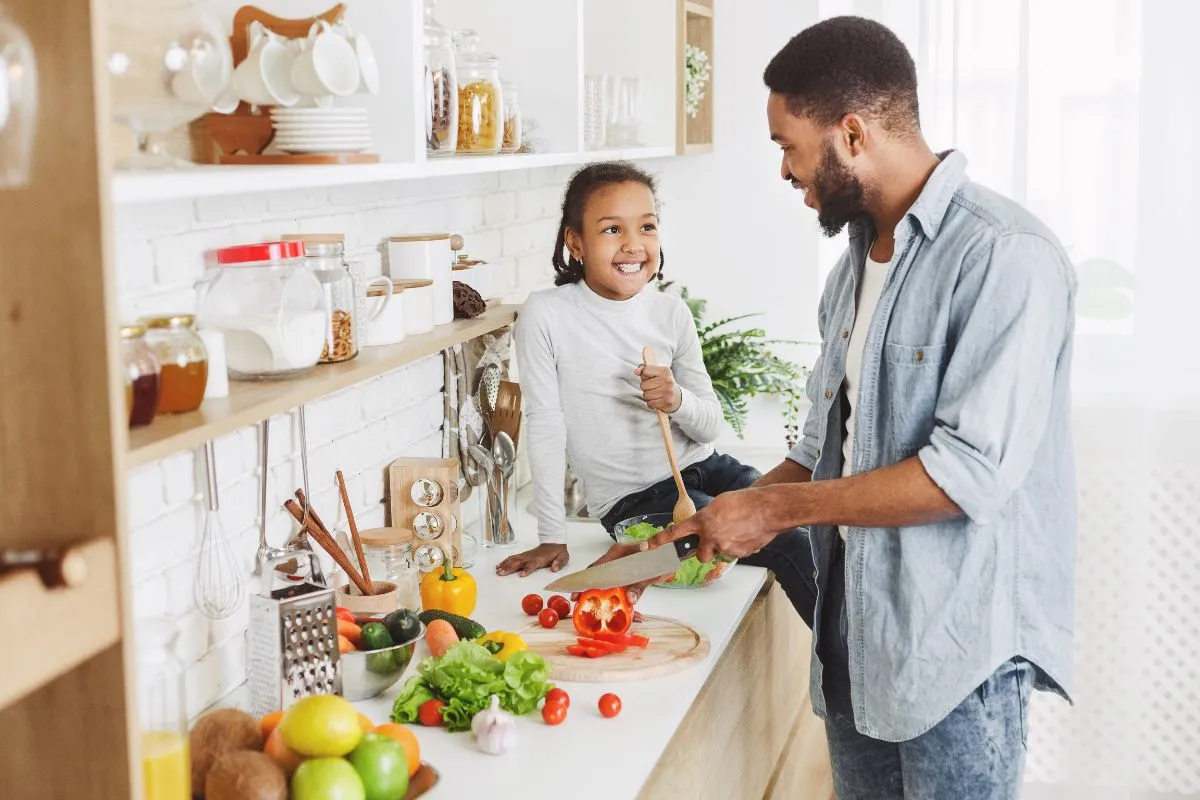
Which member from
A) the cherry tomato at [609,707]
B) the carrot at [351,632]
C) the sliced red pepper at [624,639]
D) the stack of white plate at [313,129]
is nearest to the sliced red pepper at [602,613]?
the sliced red pepper at [624,639]

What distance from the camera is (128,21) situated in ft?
4.00

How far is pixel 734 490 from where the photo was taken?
223cm

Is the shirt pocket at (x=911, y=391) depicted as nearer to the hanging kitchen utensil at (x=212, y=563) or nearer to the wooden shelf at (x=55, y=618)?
the hanging kitchen utensil at (x=212, y=563)

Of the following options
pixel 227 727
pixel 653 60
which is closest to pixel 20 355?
pixel 227 727

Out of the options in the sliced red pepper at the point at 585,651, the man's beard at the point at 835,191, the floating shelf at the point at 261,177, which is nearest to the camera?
the floating shelf at the point at 261,177

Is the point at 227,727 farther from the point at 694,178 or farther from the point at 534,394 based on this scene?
the point at 694,178

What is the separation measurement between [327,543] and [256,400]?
1.64ft

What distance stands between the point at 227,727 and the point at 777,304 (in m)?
2.38

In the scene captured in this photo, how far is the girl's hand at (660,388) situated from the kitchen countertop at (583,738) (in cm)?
41

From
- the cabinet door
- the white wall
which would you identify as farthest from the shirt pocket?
the white wall

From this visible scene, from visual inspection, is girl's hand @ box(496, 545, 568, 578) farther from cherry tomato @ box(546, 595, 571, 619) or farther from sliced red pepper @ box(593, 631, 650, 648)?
sliced red pepper @ box(593, 631, 650, 648)

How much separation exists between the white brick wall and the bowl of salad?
0.42m

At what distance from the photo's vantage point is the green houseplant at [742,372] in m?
3.21

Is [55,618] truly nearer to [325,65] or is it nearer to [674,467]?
[325,65]
